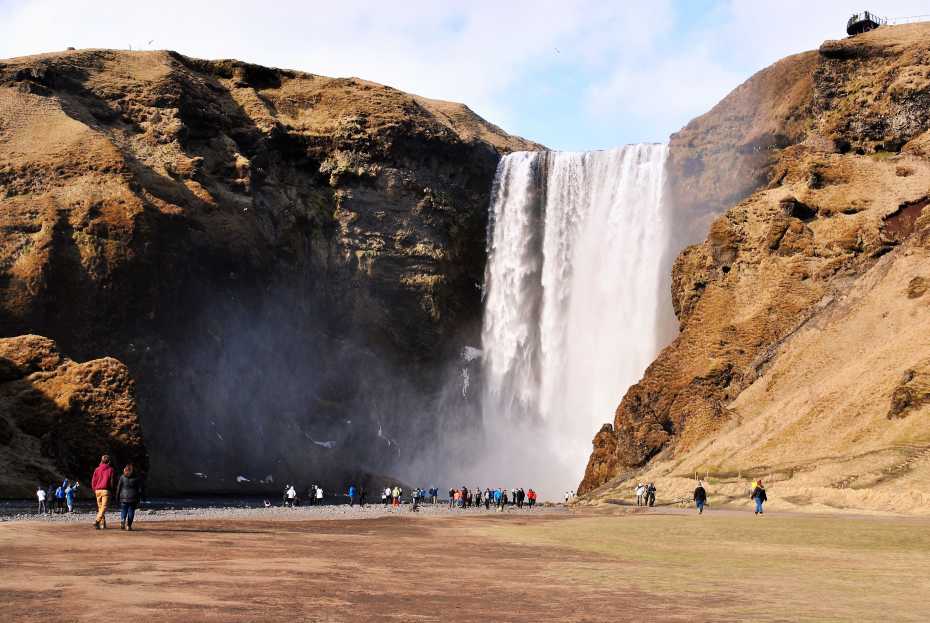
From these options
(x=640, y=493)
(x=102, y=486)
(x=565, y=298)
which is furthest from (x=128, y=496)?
(x=565, y=298)

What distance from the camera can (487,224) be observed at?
96000 mm

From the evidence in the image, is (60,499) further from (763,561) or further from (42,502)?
(763,561)

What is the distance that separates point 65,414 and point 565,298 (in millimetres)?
45257

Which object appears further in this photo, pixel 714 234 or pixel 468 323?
pixel 468 323

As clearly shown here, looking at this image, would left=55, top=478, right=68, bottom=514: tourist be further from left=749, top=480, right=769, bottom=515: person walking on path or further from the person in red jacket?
left=749, top=480, right=769, bottom=515: person walking on path

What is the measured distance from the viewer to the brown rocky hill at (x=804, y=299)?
153 ft

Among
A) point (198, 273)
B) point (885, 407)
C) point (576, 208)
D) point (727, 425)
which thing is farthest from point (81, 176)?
point (885, 407)

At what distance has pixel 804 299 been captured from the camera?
59969 mm

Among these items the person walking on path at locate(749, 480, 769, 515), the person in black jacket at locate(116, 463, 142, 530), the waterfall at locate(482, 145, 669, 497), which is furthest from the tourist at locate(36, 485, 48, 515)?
the waterfall at locate(482, 145, 669, 497)

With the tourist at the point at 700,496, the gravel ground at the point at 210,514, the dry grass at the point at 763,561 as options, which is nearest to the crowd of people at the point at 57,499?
the gravel ground at the point at 210,514

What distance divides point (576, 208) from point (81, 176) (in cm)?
3852

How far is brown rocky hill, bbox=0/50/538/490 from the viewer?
7156 cm

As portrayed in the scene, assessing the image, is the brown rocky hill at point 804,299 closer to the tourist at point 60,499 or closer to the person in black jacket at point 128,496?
the person in black jacket at point 128,496

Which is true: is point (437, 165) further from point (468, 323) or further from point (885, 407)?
point (885, 407)
